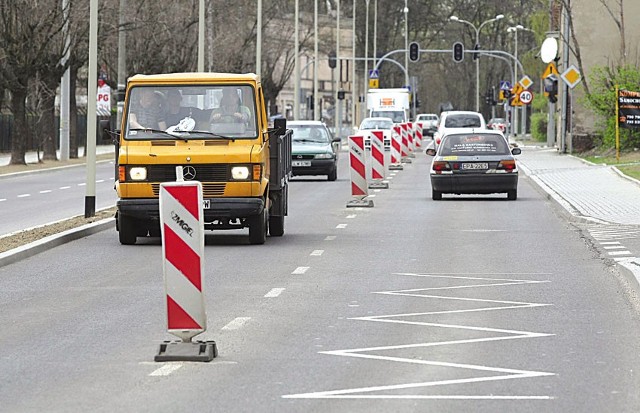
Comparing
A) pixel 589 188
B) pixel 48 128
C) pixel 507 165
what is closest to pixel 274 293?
pixel 507 165

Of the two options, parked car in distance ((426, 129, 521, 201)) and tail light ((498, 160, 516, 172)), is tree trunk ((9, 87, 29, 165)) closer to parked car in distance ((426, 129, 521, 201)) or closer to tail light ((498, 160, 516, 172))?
parked car in distance ((426, 129, 521, 201))

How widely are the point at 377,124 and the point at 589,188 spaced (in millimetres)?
31083

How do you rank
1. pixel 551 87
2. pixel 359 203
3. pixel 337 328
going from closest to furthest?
pixel 337 328 → pixel 359 203 → pixel 551 87

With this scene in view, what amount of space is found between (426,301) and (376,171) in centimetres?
2235

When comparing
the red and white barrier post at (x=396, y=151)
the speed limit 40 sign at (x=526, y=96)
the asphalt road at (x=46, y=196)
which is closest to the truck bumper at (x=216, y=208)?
the asphalt road at (x=46, y=196)

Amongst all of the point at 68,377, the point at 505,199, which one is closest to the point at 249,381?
the point at 68,377

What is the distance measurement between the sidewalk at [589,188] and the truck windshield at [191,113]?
6210 millimetres

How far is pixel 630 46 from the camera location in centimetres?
5844

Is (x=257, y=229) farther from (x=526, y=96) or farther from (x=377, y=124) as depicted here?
(x=526, y=96)

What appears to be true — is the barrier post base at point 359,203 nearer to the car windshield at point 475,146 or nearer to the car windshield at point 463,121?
the car windshield at point 475,146

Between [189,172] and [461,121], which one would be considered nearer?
[189,172]

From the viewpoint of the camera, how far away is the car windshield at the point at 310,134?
40.6 metres

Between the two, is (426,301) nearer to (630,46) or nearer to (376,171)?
(376,171)

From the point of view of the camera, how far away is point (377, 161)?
35.4 metres
